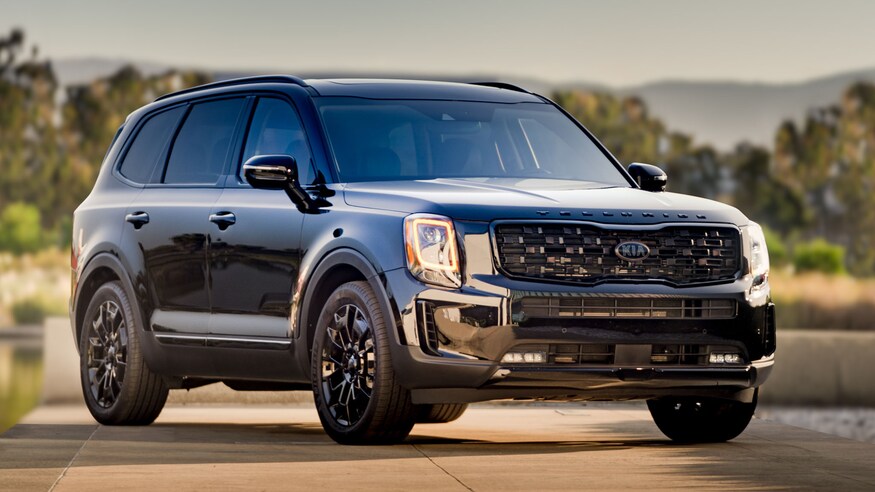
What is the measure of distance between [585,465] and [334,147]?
2.52m

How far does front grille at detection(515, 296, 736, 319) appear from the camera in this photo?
10055mm

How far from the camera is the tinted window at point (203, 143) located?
39.9 ft

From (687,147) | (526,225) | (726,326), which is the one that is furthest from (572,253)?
(687,147)

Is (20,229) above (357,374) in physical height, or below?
below

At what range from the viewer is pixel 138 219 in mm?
12578

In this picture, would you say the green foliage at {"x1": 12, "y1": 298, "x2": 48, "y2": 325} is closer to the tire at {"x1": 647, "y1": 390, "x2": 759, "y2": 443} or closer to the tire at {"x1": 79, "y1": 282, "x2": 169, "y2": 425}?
the tire at {"x1": 79, "y1": 282, "x2": 169, "y2": 425}

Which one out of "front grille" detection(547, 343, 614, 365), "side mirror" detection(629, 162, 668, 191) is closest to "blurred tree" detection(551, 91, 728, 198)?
"side mirror" detection(629, 162, 668, 191)

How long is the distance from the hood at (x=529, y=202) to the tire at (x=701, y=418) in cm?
111

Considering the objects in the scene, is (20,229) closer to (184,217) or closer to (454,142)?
(184,217)

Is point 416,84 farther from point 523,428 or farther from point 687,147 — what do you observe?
point 687,147

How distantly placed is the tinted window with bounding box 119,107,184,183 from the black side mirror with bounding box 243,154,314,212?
6.16 feet

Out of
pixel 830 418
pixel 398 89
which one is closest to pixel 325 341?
pixel 398 89

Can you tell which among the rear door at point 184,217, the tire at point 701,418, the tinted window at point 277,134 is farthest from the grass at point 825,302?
the tinted window at point 277,134

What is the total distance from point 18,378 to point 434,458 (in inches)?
810
